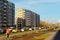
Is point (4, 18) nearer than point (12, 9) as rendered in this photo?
Yes

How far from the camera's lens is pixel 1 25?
138 metres

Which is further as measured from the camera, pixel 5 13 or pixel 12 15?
pixel 12 15

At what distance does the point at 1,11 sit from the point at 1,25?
1259cm

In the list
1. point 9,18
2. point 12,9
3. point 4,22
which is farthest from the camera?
point 12,9

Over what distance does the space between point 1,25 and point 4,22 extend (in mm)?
9536

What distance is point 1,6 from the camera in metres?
144

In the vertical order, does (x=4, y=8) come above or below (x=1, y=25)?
above

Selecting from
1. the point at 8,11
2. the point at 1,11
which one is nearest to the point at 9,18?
the point at 8,11

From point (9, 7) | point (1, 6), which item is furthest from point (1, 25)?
point (9, 7)

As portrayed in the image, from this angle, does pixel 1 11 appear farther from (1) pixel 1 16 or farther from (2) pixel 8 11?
(2) pixel 8 11

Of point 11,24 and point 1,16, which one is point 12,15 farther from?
point 1,16

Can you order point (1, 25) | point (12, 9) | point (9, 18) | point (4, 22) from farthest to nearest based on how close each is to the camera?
point (12, 9) → point (9, 18) → point (4, 22) → point (1, 25)

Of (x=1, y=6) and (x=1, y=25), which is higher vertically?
(x=1, y=6)

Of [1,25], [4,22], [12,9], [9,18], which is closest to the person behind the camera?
[1,25]
